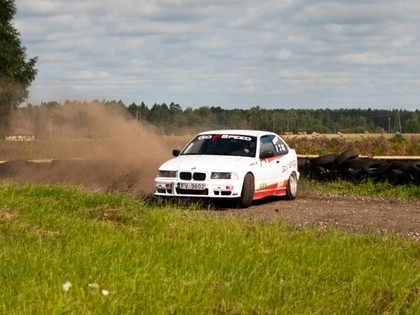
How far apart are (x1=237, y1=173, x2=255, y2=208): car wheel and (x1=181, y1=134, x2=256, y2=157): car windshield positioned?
1023 mm

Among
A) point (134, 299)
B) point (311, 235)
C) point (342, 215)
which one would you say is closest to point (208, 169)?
point (342, 215)

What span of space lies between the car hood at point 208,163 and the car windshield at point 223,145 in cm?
39

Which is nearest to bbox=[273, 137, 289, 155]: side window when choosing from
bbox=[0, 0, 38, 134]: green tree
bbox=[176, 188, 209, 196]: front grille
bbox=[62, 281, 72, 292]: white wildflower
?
bbox=[176, 188, 209, 196]: front grille

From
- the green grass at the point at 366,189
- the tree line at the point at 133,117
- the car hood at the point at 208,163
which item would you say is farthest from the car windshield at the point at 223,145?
the tree line at the point at 133,117

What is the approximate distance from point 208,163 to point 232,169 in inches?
21.9

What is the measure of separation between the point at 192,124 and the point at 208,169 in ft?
50.4

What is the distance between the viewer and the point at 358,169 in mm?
20203

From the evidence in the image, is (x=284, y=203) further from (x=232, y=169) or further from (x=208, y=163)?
(x=208, y=163)

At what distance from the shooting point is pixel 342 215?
1401 centimetres

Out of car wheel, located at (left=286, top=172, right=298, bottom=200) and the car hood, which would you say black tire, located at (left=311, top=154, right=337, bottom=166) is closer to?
car wheel, located at (left=286, top=172, right=298, bottom=200)

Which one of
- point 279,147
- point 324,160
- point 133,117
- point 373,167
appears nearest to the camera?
point 279,147

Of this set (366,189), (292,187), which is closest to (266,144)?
(292,187)

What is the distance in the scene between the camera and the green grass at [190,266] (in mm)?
6254

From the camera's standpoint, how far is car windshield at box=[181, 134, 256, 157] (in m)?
16.6
